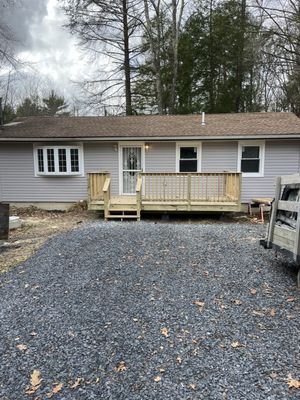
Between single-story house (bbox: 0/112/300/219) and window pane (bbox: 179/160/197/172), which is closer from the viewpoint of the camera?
single-story house (bbox: 0/112/300/219)

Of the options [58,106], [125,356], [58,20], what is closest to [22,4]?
[58,20]

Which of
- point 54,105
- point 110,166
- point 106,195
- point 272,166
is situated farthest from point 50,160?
point 54,105

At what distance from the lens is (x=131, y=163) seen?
33.8ft

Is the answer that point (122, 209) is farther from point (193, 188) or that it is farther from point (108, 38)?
point (108, 38)

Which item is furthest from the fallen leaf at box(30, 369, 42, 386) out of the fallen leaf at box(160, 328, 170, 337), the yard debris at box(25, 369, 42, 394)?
the fallen leaf at box(160, 328, 170, 337)

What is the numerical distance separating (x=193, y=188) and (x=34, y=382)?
7.47 meters

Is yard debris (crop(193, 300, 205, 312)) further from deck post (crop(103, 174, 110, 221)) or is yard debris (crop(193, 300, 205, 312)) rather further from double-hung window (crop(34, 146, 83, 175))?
double-hung window (crop(34, 146, 83, 175))

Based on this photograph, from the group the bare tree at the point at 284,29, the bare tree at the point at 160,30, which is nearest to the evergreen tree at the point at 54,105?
the bare tree at the point at 160,30

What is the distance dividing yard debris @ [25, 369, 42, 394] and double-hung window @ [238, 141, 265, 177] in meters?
8.74

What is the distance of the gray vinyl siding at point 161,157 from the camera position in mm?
9984

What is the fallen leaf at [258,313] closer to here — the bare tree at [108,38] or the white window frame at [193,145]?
the white window frame at [193,145]

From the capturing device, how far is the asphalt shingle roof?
9578 millimetres

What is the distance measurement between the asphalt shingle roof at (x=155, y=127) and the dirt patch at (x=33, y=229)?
2603 mm

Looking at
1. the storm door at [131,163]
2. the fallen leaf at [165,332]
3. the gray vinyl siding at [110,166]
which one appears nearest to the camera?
the fallen leaf at [165,332]
